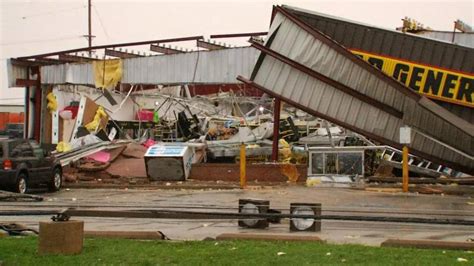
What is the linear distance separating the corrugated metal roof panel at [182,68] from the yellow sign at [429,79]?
929 cm

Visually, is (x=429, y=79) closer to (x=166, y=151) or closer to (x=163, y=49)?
(x=166, y=151)

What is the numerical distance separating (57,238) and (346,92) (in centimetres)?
1252

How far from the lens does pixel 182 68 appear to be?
31.1 meters

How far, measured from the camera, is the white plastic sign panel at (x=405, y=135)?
64.3 ft

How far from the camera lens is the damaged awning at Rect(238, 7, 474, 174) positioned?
19.7 meters

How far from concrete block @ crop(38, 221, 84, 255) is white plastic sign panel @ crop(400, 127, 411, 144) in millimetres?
12678

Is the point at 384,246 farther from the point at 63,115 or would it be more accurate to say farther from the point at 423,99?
the point at 63,115

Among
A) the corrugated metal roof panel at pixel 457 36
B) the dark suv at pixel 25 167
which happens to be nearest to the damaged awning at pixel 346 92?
the dark suv at pixel 25 167

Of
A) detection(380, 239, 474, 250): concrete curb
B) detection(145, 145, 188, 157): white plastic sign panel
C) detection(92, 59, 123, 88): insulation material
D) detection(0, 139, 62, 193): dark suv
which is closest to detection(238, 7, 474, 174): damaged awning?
detection(145, 145, 188, 157): white plastic sign panel

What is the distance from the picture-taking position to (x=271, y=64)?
20.6 m

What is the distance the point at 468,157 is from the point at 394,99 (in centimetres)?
290

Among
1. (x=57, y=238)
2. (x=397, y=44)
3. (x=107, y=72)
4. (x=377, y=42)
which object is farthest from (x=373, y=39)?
(x=107, y=72)

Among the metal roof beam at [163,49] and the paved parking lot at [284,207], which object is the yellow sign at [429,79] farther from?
the metal roof beam at [163,49]

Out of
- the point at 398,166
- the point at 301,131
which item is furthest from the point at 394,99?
the point at 301,131
